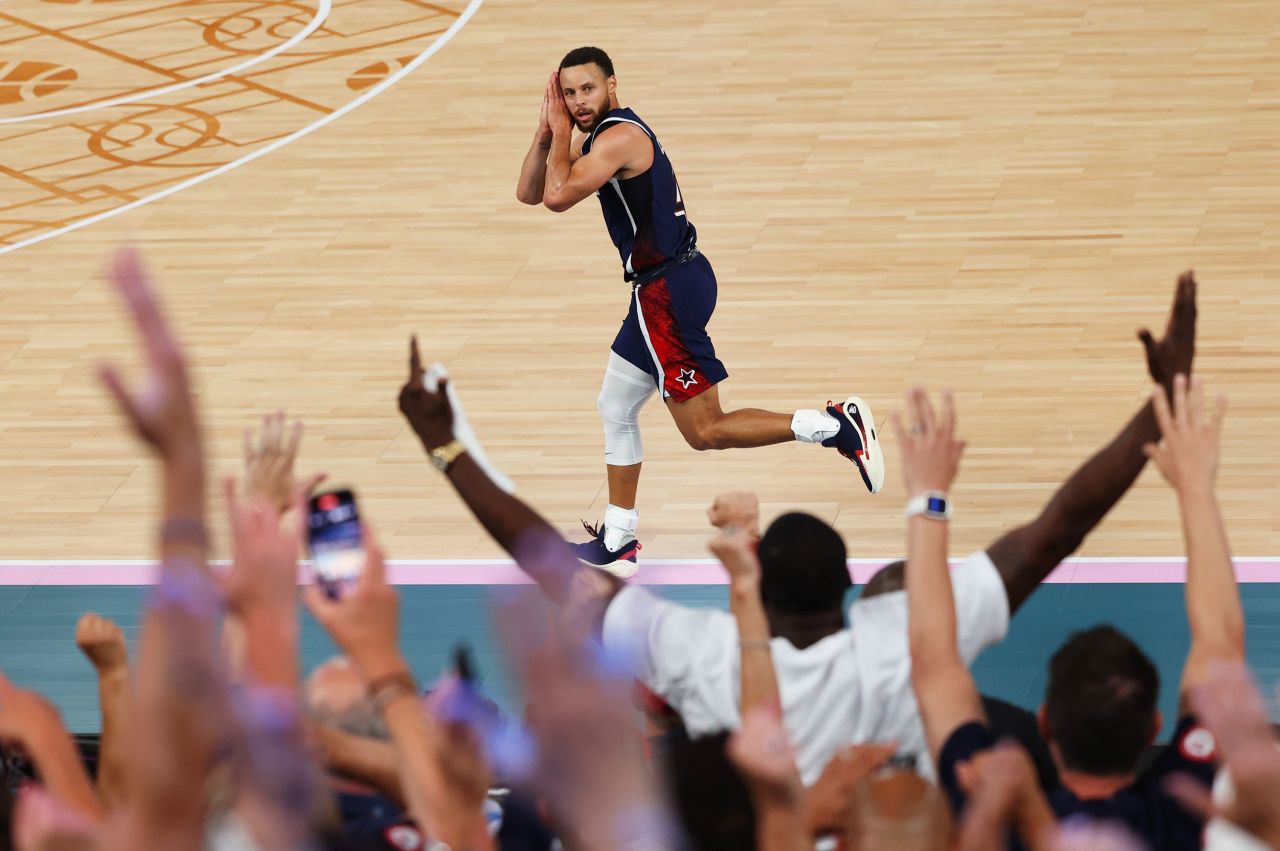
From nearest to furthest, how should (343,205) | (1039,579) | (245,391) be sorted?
(1039,579) < (245,391) < (343,205)

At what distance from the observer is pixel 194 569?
7.39 feet

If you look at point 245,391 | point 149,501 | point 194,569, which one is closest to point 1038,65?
point 245,391

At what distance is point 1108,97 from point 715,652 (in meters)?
9.06

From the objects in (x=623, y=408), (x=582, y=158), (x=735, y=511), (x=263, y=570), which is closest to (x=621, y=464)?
(x=623, y=408)

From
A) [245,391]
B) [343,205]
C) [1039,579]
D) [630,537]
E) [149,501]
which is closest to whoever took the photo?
[1039,579]

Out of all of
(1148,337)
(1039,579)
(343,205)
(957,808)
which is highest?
(343,205)

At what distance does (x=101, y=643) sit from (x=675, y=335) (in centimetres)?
401

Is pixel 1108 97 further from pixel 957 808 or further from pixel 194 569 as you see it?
pixel 194 569

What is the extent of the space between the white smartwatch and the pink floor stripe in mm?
3768

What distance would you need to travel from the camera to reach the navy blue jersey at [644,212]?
25.3 ft

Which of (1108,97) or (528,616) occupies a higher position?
(1108,97)

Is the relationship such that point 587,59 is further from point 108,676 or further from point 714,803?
point 714,803

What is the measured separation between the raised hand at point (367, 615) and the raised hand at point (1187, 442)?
5.35 ft

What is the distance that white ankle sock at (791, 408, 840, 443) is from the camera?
26.6 ft
